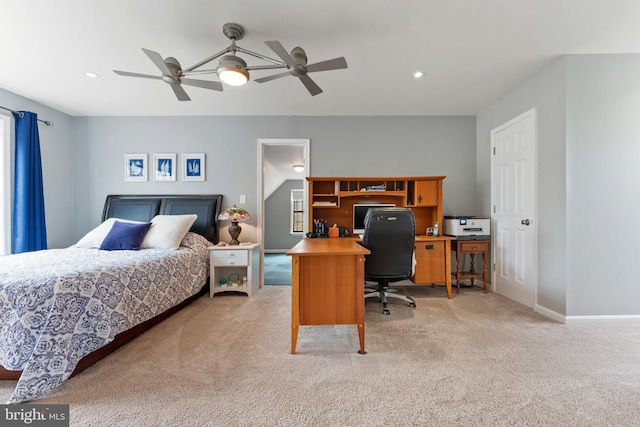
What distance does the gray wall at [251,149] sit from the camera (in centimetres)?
383

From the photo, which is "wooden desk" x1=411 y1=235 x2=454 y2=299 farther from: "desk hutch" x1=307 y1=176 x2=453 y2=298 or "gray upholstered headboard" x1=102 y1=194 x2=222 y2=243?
"gray upholstered headboard" x1=102 y1=194 x2=222 y2=243

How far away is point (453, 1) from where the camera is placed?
1757 mm

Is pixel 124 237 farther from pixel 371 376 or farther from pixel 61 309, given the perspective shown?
pixel 371 376

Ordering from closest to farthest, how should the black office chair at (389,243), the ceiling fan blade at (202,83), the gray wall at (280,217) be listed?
the ceiling fan blade at (202,83), the black office chair at (389,243), the gray wall at (280,217)

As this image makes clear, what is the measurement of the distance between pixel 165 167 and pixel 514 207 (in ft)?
15.3

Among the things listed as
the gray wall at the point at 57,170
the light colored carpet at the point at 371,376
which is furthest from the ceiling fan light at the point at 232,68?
the gray wall at the point at 57,170

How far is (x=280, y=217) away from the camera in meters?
7.45

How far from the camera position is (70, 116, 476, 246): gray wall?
151 inches

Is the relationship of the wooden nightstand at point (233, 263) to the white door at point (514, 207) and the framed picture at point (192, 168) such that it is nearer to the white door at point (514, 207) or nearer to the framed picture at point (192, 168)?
the framed picture at point (192, 168)

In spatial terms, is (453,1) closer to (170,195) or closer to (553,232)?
(553,232)

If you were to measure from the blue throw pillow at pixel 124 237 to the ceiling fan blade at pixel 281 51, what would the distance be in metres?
2.54

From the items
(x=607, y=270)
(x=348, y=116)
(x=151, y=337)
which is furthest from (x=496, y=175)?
(x=151, y=337)

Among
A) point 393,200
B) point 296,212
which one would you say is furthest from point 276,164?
point 393,200

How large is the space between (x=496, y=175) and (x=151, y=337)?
4.21m
